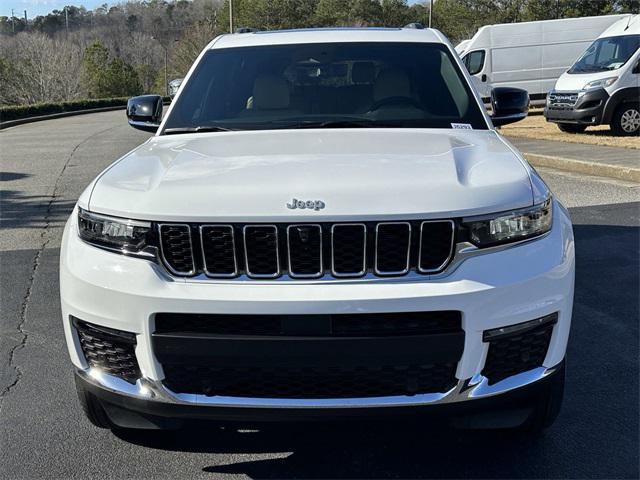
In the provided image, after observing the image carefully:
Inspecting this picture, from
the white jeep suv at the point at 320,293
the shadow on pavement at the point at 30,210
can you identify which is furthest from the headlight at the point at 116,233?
the shadow on pavement at the point at 30,210

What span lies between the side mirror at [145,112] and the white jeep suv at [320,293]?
1.83m

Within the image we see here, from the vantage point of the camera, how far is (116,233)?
2.76 meters

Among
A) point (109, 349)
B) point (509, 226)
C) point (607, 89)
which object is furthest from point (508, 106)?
point (607, 89)

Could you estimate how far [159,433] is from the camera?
131 inches

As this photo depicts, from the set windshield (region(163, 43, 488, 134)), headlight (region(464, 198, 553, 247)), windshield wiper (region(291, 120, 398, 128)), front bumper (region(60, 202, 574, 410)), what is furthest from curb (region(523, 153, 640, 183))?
front bumper (region(60, 202, 574, 410))

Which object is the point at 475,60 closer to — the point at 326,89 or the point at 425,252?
the point at 326,89

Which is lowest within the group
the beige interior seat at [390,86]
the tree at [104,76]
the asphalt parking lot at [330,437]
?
the tree at [104,76]

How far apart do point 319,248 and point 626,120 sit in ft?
50.3

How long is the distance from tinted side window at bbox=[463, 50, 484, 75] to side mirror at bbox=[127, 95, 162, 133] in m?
23.8

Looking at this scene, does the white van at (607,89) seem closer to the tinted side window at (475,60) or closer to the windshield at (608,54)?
the windshield at (608,54)

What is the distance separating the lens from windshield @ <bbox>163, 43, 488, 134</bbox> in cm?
399

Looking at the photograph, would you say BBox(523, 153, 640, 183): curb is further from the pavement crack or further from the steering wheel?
the pavement crack

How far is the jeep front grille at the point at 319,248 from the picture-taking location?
8.55ft

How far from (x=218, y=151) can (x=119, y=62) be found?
74.7 metres
